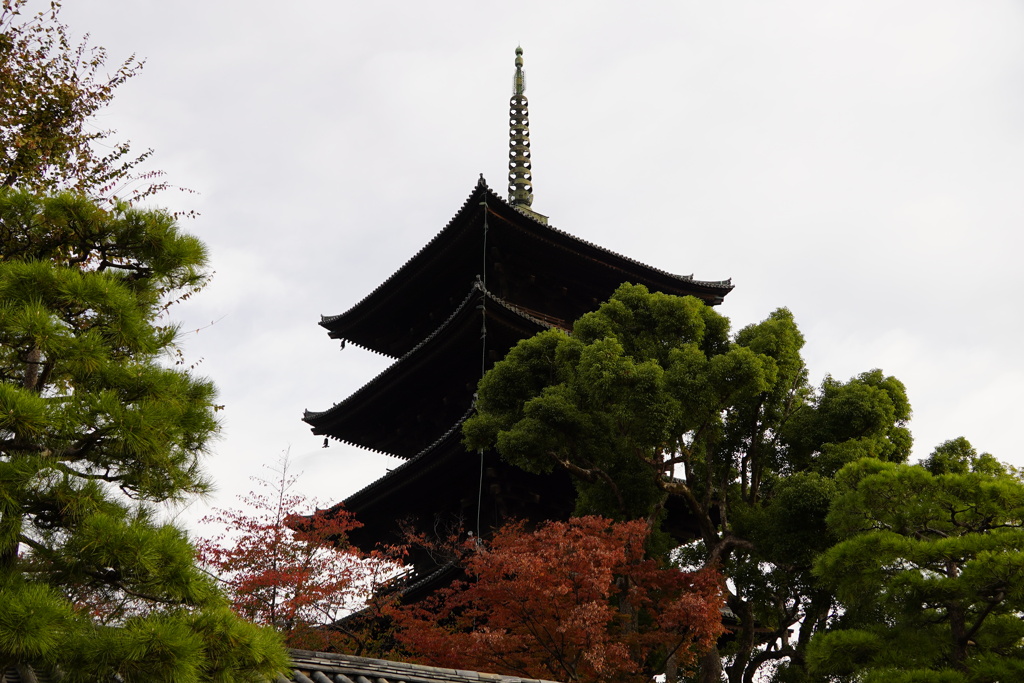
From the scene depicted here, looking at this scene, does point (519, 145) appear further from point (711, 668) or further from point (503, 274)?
point (711, 668)

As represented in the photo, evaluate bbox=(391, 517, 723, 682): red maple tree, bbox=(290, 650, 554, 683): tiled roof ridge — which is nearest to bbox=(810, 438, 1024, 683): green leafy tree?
bbox=(391, 517, 723, 682): red maple tree

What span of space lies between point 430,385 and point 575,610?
10.4 meters

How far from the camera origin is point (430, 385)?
67.8ft

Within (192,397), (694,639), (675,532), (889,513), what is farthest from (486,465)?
(192,397)

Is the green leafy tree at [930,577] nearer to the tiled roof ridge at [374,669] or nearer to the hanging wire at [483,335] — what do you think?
the tiled roof ridge at [374,669]

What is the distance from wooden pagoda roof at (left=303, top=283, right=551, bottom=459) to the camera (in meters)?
18.2

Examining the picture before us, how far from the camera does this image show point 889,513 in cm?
1061

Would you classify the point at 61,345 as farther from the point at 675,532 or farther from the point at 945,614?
the point at 675,532

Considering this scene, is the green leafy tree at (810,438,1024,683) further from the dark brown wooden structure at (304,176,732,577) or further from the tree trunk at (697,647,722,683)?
the dark brown wooden structure at (304,176,732,577)

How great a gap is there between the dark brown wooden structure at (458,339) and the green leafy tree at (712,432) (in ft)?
8.10

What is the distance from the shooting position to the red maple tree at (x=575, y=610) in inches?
435

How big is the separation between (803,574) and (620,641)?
13.0 feet

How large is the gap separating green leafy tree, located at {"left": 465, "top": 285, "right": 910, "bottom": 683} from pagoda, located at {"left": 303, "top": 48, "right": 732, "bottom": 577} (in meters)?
2.51

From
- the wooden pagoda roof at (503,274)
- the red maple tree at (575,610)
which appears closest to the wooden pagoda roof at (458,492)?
the red maple tree at (575,610)
